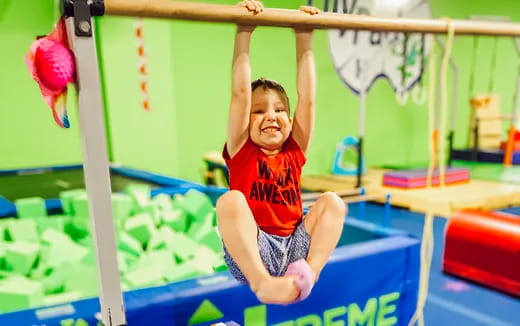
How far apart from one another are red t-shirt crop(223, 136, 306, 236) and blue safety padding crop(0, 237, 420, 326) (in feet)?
Result: 1.56

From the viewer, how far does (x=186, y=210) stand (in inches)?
66.7

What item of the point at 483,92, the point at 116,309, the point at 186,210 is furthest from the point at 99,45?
the point at 483,92

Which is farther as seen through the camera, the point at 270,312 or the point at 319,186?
the point at 319,186

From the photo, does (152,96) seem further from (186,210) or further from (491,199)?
(491,199)

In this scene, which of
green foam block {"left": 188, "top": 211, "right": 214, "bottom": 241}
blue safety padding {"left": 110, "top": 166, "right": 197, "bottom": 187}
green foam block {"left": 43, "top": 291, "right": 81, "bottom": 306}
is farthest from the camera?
blue safety padding {"left": 110, "top": 166, "right": 197, "bottom": 187}

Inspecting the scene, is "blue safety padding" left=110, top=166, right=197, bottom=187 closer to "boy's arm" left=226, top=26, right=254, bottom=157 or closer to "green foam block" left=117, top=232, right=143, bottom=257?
"green foam block" left=117, top=232, right=143, bottom=257

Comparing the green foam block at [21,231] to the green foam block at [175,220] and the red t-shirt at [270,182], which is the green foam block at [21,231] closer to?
the green foam block at [175,220]

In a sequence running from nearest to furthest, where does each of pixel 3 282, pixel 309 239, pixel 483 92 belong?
1. pixel 309 239
2. pixel 3 282
3. pixel 483 92

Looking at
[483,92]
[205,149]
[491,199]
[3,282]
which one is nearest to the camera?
[3,282]

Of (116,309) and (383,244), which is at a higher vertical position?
(116,309)

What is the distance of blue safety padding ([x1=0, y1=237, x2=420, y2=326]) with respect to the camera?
0.82m

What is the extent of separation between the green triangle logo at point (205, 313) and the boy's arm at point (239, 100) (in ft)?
1.73

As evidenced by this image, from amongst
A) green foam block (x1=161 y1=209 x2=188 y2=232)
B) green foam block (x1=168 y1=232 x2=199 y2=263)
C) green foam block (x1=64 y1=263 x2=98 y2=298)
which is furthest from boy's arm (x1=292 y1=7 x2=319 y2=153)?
green foam block (x1=161 y1=209 x2=188 y2=232)

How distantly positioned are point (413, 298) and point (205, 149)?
1820 mm
